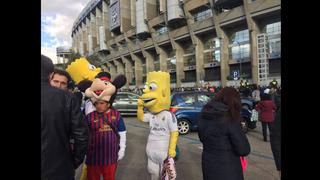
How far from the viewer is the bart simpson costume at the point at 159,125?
4922mm

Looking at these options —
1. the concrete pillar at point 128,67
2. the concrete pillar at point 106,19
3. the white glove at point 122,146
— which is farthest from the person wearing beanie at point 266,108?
the concrete pillar at point 106,19

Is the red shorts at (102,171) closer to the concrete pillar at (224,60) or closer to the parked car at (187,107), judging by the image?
the parked car at (187,107)

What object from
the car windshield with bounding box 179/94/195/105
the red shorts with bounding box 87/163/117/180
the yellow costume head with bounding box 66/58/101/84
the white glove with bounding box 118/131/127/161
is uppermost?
the yellow costume head with bounding box 66/58/101/84

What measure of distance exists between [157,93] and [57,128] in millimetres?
2604

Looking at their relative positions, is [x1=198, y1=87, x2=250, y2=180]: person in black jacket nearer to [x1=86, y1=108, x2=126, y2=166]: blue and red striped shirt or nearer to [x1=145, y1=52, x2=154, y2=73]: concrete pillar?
[x1=86, y1=108, x2=126, y2=166]: blue and red striped shirt

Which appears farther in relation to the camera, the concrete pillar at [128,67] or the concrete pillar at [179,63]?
the concrete pillar at [128,67]

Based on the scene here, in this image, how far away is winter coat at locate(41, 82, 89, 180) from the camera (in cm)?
269

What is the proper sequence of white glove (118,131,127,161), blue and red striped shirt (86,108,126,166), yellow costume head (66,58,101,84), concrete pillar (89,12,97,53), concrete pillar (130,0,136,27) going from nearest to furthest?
blue and red striped shirt (86,108,126,166) → white glove (118,131,127,161) → yellow costume head (66,58,101,84) → concrete pillar (130,0,136,27) → concrete pillar (89,12,97,53)

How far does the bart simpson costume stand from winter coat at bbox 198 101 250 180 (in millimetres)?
1046

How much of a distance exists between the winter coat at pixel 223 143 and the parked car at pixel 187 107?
8.35 m

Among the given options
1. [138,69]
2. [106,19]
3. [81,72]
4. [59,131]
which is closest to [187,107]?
[81,72]

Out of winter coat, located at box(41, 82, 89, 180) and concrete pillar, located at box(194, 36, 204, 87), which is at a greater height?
concrete pillar, located at box(194, 36, 204, 87)

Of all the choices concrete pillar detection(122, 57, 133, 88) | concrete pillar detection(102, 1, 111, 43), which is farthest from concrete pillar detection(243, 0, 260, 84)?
concrete pillar detection(102, 1, 111, 43)
